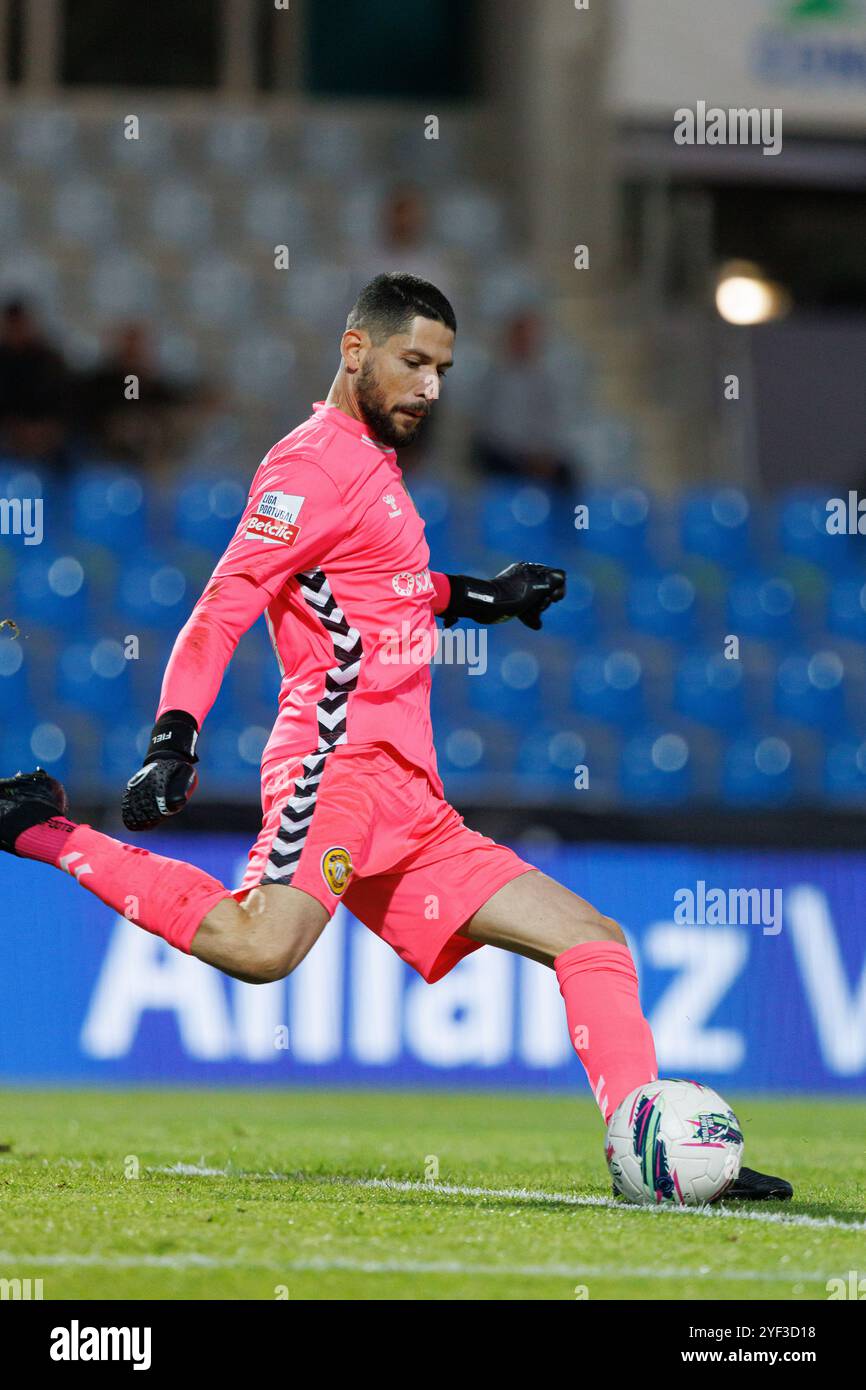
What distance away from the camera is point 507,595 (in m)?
4.91

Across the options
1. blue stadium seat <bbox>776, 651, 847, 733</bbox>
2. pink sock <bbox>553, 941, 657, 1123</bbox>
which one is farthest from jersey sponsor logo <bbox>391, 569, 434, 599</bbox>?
blue stadium seat <bbox>776, 651, 847, 733</bbox>

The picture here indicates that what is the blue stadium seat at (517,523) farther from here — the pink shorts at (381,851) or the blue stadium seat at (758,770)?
the pink shorts at (381,851)

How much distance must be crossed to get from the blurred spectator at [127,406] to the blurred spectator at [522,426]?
5.78ft

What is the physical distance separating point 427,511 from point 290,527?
238 inches

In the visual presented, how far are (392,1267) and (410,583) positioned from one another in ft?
5.39

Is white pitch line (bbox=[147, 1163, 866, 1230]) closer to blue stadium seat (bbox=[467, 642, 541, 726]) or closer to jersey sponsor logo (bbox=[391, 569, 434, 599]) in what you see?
jersey sponsor logo (bbox=[391, 569, 434, 599])

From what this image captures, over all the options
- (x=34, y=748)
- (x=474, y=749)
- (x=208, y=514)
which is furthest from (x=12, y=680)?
(x=474, y=749)

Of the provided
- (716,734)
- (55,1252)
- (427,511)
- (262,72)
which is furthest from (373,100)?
(55,1252)

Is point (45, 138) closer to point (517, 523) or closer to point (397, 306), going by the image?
point (517, 523)

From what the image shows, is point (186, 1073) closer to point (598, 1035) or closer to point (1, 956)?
point (1, 956)

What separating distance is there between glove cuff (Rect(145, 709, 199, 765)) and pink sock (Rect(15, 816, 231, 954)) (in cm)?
39

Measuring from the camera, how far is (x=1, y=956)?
726cm

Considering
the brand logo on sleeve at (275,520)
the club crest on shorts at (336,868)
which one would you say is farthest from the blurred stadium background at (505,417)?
the brand logo on sleeve at (275,520)

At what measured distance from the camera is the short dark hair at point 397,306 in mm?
4348
